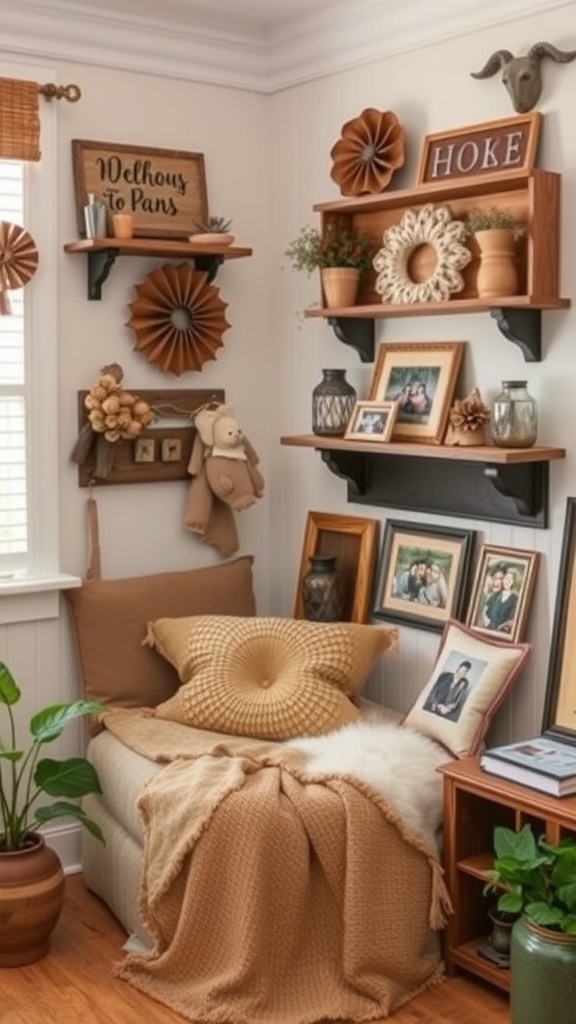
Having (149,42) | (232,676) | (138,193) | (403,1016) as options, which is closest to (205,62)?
(149,42)

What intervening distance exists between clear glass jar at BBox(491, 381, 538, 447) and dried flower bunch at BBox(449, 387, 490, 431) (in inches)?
4.4

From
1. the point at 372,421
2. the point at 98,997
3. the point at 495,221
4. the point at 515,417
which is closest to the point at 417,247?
the point at 495,221

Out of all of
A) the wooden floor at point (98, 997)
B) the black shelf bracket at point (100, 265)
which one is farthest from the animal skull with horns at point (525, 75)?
the wooden floor at point (98, 997)

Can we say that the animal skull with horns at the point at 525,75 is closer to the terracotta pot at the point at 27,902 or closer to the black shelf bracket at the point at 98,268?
the black shelf bracket at the point at 98,268

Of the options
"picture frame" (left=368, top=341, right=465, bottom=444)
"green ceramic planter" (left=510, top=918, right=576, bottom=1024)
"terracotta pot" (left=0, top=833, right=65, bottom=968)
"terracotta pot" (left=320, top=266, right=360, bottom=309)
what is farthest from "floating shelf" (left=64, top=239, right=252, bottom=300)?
"green ceramic planter" (left=510, top=918, right=576, bottom=1024)

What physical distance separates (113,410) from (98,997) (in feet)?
5.27

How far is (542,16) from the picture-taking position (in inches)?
122

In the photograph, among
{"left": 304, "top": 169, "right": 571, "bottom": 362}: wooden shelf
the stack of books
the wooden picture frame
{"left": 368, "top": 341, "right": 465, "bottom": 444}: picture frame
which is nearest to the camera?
the stack of books

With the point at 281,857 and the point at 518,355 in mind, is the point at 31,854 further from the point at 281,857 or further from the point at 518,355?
the point at 518,355

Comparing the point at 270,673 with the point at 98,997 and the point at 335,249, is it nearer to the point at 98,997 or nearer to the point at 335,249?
the point at 98,997

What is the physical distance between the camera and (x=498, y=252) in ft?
10.1

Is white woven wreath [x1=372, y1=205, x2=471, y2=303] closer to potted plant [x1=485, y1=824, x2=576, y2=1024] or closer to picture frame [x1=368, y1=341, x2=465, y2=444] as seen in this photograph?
picture frame [x1=368, y1=341, x2=465, y2=444]

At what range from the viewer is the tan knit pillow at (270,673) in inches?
132

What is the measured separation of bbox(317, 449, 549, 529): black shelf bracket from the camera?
125 inches
